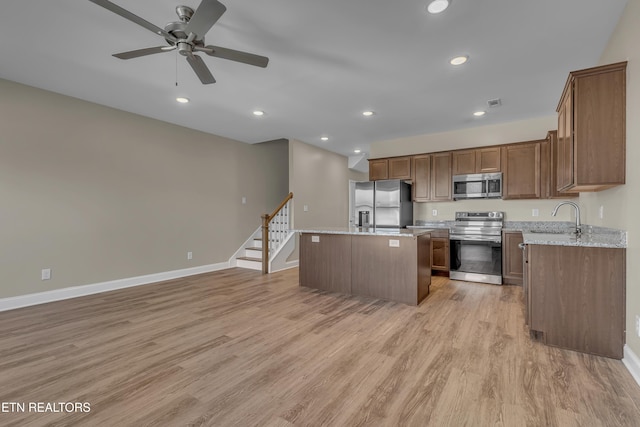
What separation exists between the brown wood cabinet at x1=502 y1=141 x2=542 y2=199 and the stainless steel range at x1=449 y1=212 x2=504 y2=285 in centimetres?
51

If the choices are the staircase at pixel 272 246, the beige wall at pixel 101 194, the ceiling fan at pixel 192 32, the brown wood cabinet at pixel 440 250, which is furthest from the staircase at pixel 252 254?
Result: the ceiling fan at pixel 192 32

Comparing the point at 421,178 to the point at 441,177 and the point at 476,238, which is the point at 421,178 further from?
the point at 476,238

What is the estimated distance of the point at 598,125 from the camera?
222cm

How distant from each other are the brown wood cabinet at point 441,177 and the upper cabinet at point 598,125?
2.84 metres

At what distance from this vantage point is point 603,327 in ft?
7.32

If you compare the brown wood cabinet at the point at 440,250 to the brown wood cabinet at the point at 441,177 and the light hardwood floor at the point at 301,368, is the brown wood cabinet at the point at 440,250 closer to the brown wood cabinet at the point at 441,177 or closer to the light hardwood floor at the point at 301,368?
the brown wood cabinet at the point at 441,177

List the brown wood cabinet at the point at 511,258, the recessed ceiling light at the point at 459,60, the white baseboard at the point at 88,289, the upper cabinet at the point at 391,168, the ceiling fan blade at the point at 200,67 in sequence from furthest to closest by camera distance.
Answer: the upper cabinet at the point at 391,168 → the brown wood cabinet at the point at 511,258 → the white baseboard at the point at 88,289 → the recessed ceiling light at the point at 459,60 → the ceiling fan blade at the point at 200,67

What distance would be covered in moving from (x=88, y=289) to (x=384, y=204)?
4.78 meters

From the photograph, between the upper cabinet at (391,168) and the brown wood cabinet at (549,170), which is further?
the upper cabinet at (391,168)

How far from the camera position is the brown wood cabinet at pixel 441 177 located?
518cm

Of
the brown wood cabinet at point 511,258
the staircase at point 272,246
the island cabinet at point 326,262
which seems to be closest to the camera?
the island cabinet at point 326,262

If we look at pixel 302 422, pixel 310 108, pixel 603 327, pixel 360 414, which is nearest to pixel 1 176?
pixel 310 108

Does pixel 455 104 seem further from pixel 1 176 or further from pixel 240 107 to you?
pixel 1 176

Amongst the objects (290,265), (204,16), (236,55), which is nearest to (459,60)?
(236,55)
